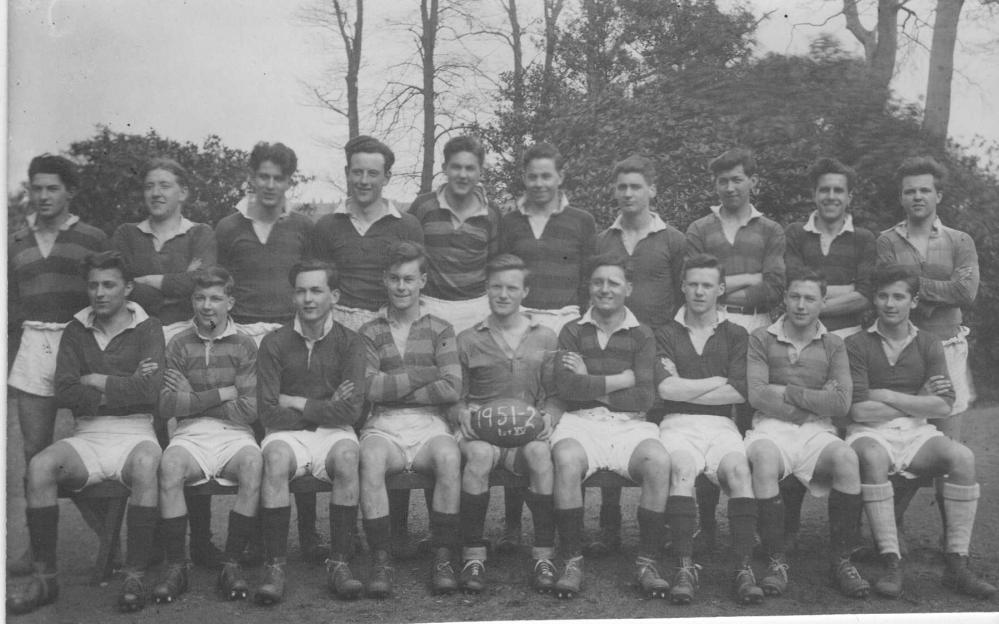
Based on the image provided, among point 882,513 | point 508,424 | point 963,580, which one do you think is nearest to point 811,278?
point 882,513

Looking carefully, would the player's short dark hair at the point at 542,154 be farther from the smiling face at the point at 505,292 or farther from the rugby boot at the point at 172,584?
the rugby boot at the point at 172,584

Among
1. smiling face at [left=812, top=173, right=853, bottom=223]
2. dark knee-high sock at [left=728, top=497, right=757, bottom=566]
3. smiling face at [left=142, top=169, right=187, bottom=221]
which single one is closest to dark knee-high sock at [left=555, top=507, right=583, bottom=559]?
dark knee-high sock at [left=728, top=497, right=757, bottom=566]

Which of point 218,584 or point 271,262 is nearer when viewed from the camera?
point 218,584

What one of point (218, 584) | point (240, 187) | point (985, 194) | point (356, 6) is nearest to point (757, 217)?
point (985, 194)

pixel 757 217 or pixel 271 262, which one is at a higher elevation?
pixel 757 217

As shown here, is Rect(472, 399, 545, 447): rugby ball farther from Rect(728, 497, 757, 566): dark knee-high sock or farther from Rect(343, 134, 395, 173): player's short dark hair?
Rect(343, 134, 395, 173): player's short dark hair

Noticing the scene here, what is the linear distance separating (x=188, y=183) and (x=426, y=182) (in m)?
1.29

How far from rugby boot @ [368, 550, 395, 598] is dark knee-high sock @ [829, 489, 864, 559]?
7.08 ft

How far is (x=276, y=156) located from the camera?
4.91 metres

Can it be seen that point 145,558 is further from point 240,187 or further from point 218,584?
point 240,187

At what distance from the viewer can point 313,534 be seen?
478 centimetres

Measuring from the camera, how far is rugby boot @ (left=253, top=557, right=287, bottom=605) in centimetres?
419

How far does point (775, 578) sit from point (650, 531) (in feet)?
2.18

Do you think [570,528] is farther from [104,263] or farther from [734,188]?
[104,263]
